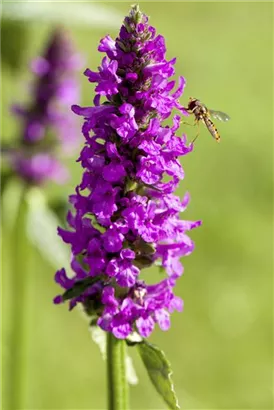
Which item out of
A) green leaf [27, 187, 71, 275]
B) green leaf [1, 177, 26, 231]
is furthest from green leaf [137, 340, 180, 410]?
green leaf [1, 177, 26, 231]

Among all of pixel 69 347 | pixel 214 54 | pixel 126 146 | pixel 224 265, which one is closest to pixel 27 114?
pixel 126 146

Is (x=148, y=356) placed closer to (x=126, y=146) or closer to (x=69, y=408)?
(x=126, y=146)

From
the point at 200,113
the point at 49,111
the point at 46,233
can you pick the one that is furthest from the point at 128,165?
the point at 49,111

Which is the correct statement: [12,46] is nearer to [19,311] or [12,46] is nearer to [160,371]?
[19,311]

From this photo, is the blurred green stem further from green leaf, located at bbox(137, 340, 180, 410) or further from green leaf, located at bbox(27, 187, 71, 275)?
green leaf, located at bbox(137, 340, 180, 410)

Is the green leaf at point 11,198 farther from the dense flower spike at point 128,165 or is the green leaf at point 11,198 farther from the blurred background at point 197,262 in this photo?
the dense flower spike at point 128,165

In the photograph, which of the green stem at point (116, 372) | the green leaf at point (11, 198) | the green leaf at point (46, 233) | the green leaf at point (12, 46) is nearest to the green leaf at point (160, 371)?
the green stem at point (116, 372)
